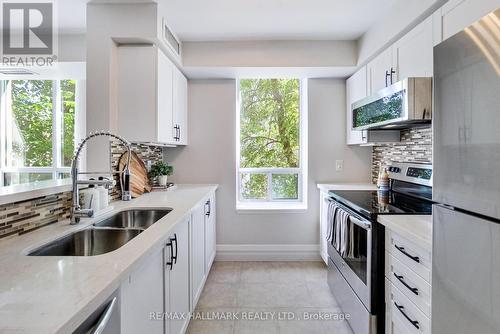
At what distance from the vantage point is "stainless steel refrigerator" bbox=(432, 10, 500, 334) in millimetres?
752

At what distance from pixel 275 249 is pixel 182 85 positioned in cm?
221

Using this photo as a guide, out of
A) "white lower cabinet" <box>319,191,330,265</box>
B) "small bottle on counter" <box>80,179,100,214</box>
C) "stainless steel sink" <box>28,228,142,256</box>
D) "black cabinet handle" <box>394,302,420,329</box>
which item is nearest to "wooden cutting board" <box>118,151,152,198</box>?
"small bottle on counter" <box>80,179,100,214</box>

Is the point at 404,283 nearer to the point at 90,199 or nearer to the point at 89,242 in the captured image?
the point at 89,242

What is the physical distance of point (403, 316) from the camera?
1426 mm

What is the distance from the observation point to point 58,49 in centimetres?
294

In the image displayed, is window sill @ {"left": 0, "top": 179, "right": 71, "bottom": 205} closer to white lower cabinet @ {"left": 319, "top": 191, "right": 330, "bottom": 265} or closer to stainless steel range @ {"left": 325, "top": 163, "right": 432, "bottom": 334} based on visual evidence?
stainless steel range @ {"left": 325, "top": 163, "right": 432, "bottom": 334}

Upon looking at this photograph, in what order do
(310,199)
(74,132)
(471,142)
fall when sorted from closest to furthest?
(471,142)
(310,199)
(74,132)

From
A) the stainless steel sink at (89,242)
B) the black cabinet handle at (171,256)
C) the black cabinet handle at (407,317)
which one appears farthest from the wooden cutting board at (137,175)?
the black cabinet handle at (407,317)

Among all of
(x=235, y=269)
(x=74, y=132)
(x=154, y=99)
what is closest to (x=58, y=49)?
(x=74, y=132)

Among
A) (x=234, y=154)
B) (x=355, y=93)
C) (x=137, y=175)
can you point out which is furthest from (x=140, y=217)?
(x=355, y=93)

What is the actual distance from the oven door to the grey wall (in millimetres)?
1207

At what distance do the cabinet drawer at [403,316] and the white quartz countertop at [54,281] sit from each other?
1227mm

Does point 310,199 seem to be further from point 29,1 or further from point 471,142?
point 29,1

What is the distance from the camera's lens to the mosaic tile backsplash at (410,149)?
88.0 inches
